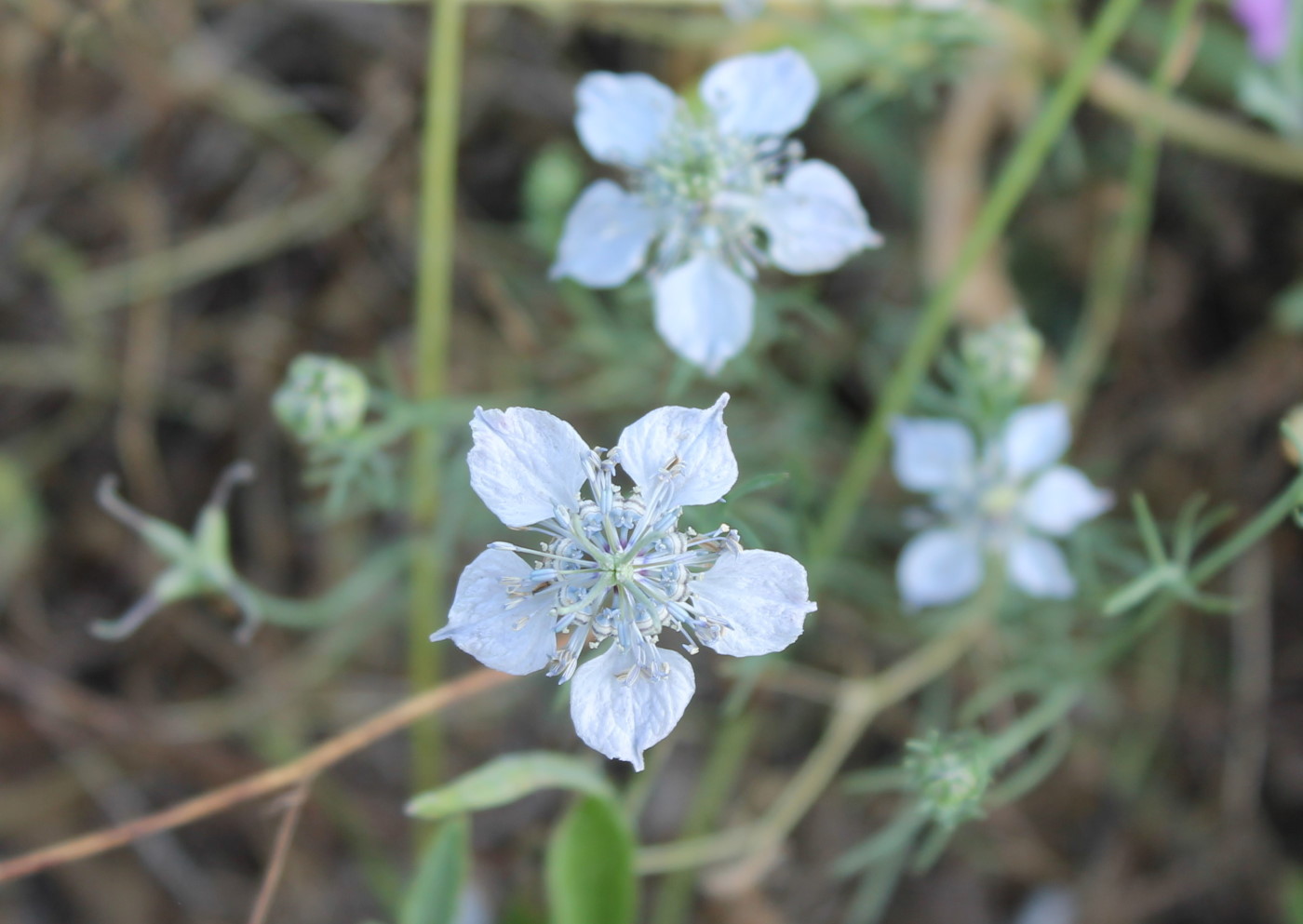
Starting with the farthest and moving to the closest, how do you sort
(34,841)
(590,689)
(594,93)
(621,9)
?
(34,841), (621,9), (594,93), (590,689)

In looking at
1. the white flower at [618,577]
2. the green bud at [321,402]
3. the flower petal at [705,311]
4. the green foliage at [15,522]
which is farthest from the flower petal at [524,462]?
the green foliage at [15,522]

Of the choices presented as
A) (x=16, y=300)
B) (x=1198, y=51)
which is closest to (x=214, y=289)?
(x=16, y=300)

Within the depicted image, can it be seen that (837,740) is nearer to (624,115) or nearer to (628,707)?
(628,707)

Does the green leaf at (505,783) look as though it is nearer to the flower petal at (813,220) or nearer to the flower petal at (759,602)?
the flower petal at (759,602)

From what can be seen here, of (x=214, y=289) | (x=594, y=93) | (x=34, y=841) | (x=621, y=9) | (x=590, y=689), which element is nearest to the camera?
(x=590, y=689)

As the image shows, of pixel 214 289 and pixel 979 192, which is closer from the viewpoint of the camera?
pixel 979 192

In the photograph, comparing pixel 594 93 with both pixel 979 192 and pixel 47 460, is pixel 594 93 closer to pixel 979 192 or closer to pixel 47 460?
pixel 979 192

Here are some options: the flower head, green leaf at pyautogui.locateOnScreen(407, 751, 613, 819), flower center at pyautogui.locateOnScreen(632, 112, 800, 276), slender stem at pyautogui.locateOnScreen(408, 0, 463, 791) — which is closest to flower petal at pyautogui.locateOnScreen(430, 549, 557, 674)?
green leaf at pyautogui.locateOnScreen(407, 751, 613, 819)

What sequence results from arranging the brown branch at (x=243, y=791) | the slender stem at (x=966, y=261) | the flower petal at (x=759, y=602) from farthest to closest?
the slender stem at (x=966, y=261), the brown branch at (x=243, y=791), the flower petal at (x=759, y=602)
